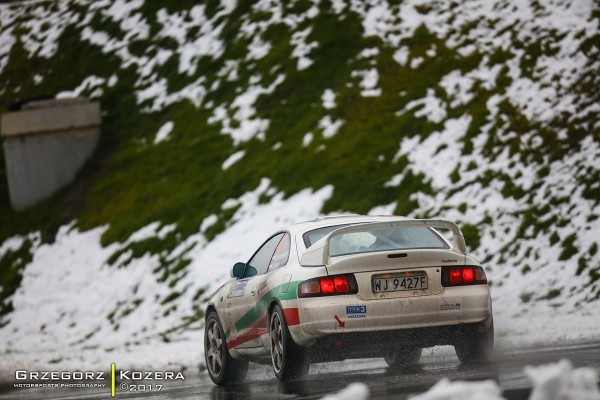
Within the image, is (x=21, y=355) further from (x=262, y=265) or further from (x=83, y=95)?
(x=83, y=95)

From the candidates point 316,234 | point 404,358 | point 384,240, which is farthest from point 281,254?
point 404,358

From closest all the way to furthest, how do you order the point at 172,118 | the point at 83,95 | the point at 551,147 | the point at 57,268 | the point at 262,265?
1. the point at 262,265
2. the point at 551,147
3. the point at 57,268
4. the point at 172,118
5. the point at 83,95

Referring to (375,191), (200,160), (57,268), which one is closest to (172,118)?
(200,160)

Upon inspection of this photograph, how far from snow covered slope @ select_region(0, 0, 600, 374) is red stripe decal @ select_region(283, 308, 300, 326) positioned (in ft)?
15.5

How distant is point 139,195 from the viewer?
2453 cm

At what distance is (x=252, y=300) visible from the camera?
9.68m

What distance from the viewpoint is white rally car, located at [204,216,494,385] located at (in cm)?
852

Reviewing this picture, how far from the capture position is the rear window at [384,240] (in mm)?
9156

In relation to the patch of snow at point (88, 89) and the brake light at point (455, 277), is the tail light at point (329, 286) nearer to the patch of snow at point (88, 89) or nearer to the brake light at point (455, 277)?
the brake light at point (455, 277)

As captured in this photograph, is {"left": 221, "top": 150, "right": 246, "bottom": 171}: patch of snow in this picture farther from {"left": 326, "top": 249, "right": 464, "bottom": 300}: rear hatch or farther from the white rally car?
{"left": 326, "top": 249, "right": 464, "bottom": 300}: rear hatch

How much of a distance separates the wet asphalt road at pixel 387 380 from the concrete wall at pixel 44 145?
14689mm

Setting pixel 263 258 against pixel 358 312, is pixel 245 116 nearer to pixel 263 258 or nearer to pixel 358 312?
pixel 263 258

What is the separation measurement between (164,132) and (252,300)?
17.2m

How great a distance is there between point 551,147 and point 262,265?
10287 mm
